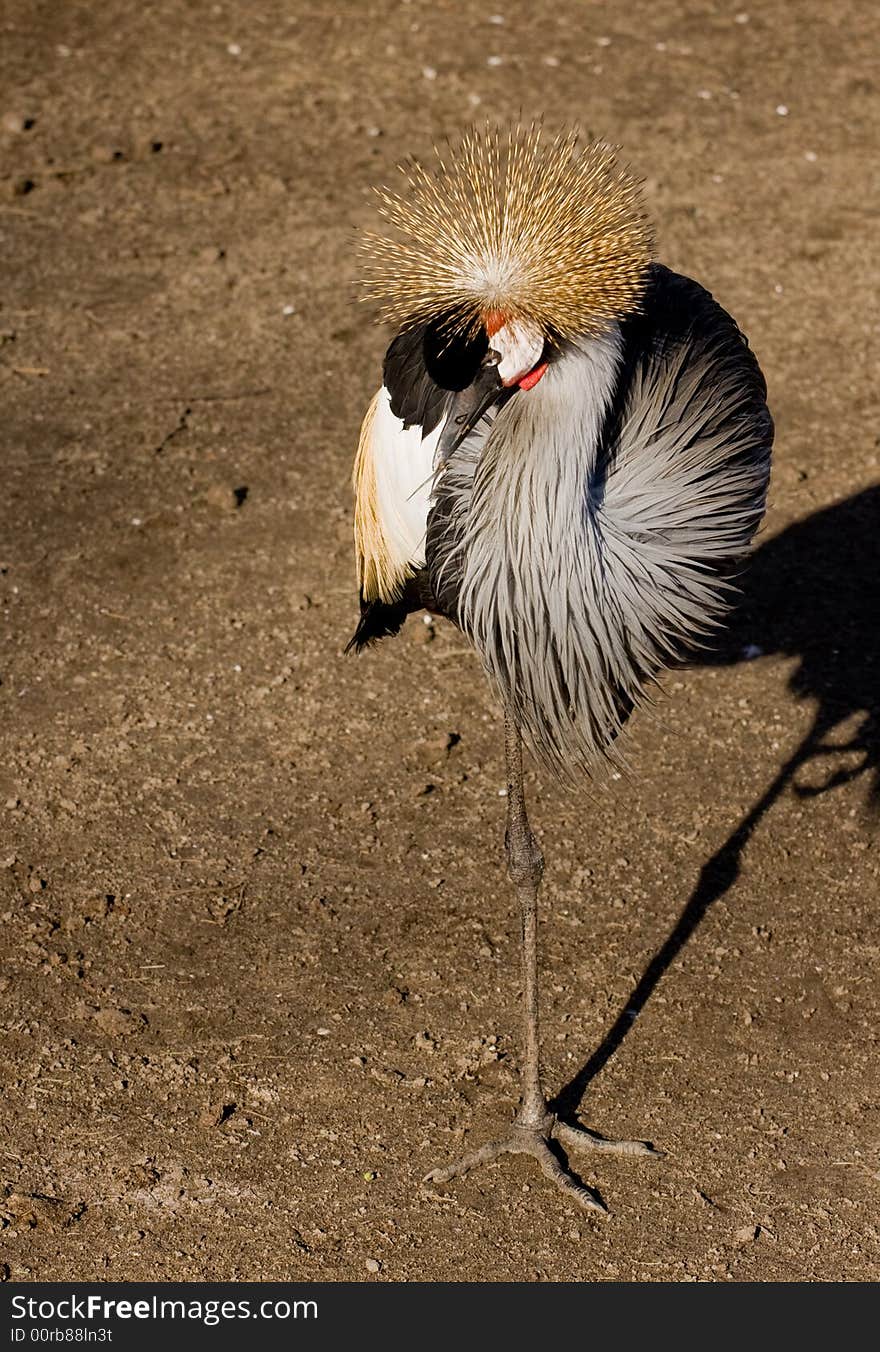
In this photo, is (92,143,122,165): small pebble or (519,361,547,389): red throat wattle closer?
(519,361,547,389): red throat wattle

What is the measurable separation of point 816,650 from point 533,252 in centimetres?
212

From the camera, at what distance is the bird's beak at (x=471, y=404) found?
9.60 ft

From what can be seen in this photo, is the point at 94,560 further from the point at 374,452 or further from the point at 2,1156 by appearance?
the point at 2,1156

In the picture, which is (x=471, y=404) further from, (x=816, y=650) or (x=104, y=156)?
(x=104, y=156)

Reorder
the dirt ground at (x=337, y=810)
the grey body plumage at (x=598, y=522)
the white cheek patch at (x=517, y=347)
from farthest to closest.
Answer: the dirt ground at (x=337, y=810) → the grey body plumage at (x=598, y=522) → the white cheek patch at (x=517, y=347)

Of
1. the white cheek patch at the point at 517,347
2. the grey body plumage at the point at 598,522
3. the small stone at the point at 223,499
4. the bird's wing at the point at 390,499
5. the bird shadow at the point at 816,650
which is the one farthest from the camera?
the small stone at the point at 223,499

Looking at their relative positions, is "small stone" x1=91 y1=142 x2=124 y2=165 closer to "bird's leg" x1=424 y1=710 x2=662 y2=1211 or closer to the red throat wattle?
"bird's leg" x1=424 y1=710 x2=662 y2=1211

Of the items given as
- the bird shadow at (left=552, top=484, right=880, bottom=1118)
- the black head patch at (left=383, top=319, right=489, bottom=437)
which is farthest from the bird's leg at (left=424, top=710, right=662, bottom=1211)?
the black head patch at (left=383, top=319, right=489, bottom=437)

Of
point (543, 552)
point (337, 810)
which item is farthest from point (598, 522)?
point (337, 810)

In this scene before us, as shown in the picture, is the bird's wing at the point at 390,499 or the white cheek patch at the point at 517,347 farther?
the bird's wing at the point at 390,499

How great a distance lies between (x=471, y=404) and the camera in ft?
10.5

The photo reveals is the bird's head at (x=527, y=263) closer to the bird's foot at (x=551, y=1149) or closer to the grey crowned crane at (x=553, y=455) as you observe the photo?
the grey crowned crane at (x=553, y=455)

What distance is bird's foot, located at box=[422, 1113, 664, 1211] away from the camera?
331 centimetres

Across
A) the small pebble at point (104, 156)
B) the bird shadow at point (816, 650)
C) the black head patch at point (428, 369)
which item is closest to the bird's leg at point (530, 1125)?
the bird shadow at point (816, 650)
